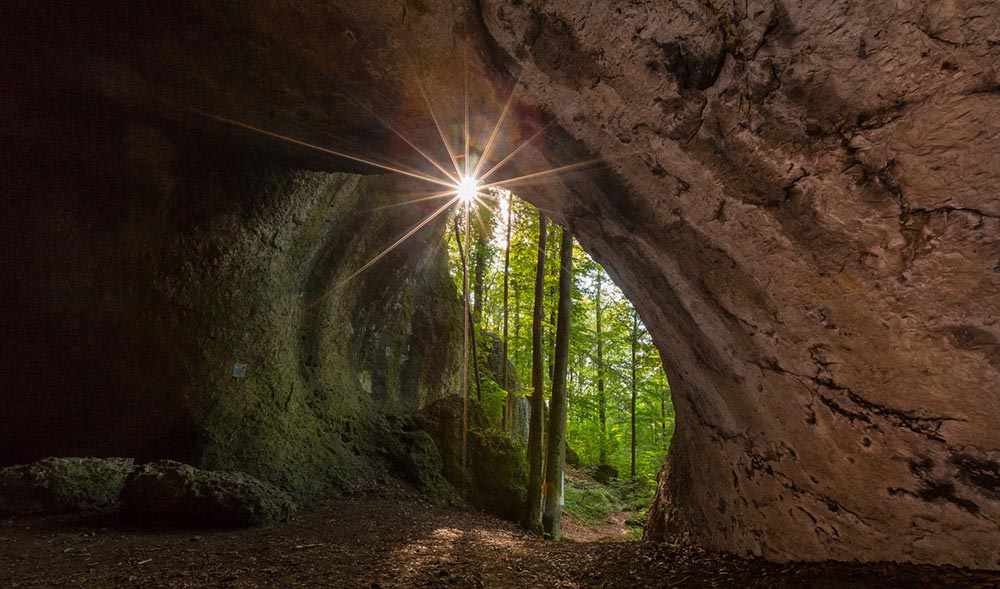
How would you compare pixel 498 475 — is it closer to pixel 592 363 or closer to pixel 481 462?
pixel 481 462

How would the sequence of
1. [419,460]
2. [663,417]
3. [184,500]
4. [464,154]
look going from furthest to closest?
[663,417] < [419,460] < [464,154] < [184,500]

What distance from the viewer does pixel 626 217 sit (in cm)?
375

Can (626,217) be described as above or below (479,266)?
below

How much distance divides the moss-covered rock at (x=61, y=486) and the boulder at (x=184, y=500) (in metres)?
0.69

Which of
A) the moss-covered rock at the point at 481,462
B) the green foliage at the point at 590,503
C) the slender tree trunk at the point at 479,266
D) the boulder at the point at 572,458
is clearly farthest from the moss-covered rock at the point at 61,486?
the boulder at the point at 572,458

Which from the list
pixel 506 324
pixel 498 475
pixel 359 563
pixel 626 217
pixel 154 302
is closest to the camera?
pixel 626 217

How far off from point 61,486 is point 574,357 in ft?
57.6

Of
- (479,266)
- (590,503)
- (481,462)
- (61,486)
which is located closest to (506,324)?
(479,266)

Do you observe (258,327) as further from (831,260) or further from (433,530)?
(831,260)

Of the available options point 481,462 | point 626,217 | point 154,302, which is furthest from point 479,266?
point 626,217

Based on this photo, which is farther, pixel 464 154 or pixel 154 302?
pixel 154 302

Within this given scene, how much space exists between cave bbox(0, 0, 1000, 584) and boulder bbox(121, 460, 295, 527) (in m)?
1.63

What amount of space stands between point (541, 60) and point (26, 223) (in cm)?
743

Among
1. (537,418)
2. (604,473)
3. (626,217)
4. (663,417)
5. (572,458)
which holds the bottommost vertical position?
(604,473)
